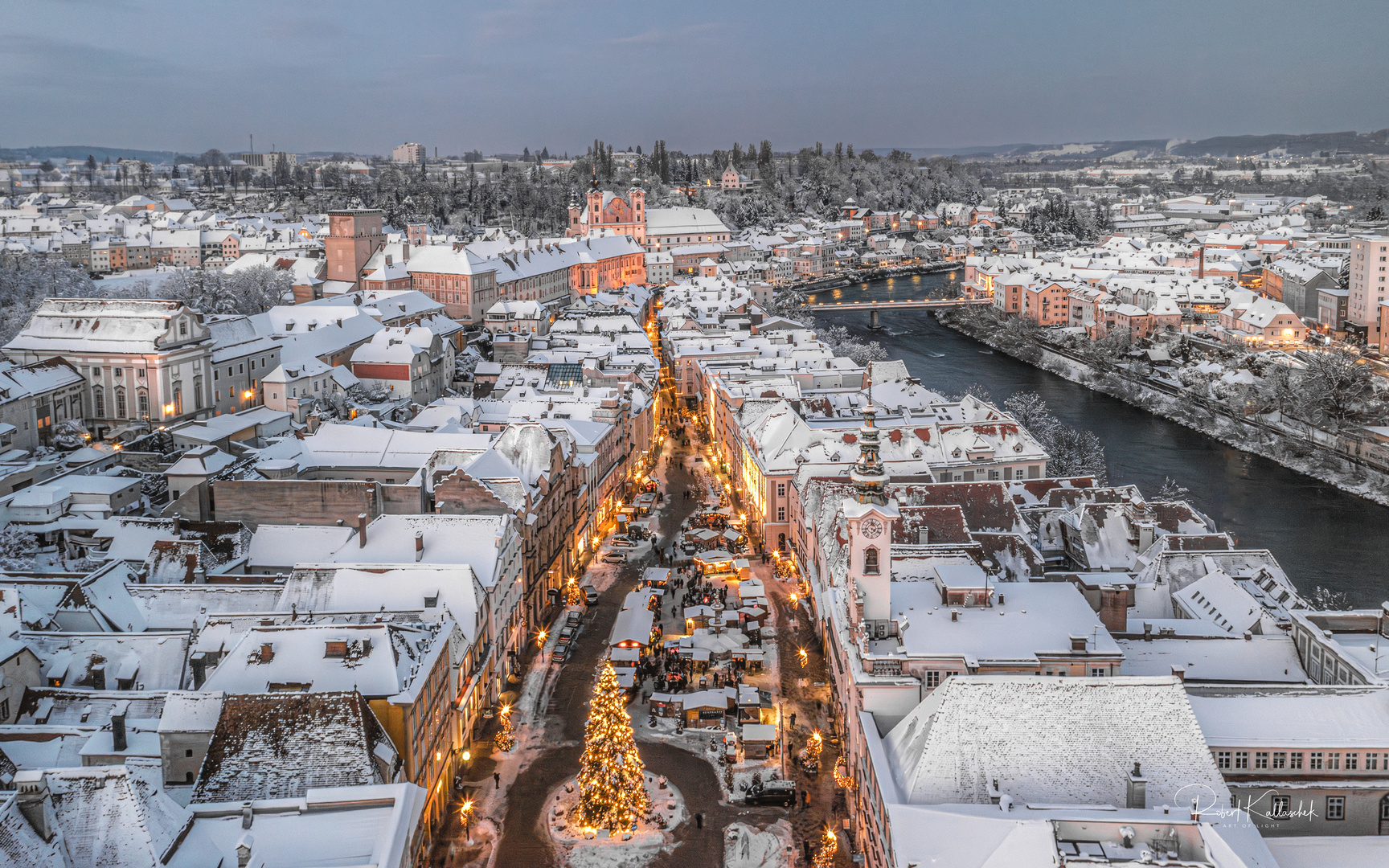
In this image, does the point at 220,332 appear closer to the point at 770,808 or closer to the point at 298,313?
the point at 298,313

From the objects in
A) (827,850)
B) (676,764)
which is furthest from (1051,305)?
(827,850)

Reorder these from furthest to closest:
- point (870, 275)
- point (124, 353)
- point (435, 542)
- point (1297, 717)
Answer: point (870, 275), point (124, 353), point (435, 542), point (1297, 717)

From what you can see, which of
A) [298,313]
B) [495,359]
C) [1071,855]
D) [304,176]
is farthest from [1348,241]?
[304,176]

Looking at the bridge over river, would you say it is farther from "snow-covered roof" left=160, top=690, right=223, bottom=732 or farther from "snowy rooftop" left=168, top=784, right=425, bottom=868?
"snowy rooftop" left=168, top=784, right=425, bottom=868

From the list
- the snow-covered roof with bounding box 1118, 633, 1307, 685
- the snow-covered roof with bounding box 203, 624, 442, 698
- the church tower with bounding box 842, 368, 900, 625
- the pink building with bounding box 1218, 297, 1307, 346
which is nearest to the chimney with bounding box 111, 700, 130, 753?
the snow-covered roof with bounding box 203, 624, 442, 698

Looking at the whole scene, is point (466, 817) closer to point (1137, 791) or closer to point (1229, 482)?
point (1137, 791)

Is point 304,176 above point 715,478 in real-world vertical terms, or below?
above
